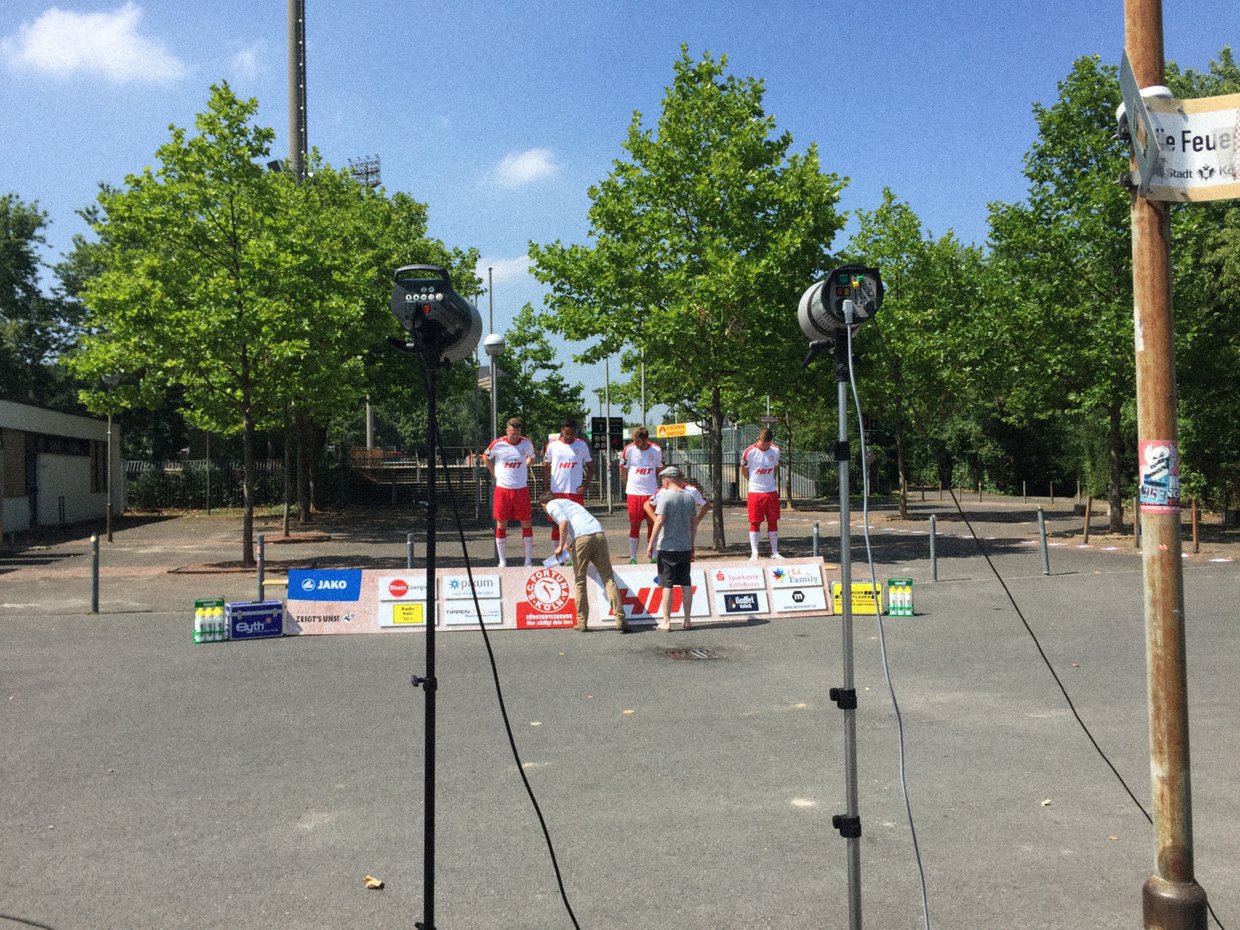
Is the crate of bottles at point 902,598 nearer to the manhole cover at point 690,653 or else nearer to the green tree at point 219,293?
the manhole cover at point 690,653

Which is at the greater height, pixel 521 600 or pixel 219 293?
pixel 219 293

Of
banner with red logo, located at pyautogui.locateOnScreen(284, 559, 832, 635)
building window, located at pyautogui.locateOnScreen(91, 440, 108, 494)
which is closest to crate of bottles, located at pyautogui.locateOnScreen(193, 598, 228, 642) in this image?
banner with red logo, located at pyautogui.locateOnScreen(284, 559, 832, 635)

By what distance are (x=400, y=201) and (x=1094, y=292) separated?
25500 mm

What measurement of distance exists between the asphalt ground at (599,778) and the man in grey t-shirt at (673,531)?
0.75 meters

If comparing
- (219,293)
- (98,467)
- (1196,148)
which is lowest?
(98,467)

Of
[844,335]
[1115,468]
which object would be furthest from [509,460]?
[1115,468]

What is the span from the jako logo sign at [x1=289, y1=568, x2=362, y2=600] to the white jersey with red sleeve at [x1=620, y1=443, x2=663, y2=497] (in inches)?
191

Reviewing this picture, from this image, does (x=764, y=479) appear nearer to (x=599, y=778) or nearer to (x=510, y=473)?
(x=510, y=473)

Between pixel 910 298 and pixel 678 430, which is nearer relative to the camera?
pixel 910 298

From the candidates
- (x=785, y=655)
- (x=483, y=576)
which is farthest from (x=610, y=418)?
(x=785, y=655)

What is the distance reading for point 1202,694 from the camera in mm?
8133

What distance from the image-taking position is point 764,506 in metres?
16.6

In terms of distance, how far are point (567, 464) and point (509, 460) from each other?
31.7 inches

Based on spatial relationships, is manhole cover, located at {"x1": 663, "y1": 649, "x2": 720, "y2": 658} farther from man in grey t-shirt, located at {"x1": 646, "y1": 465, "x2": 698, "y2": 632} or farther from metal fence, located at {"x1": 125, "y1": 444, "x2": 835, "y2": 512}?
metal fence, located at {"x1": 125, "y1": 444, "x2": 835, "y2": 512}
